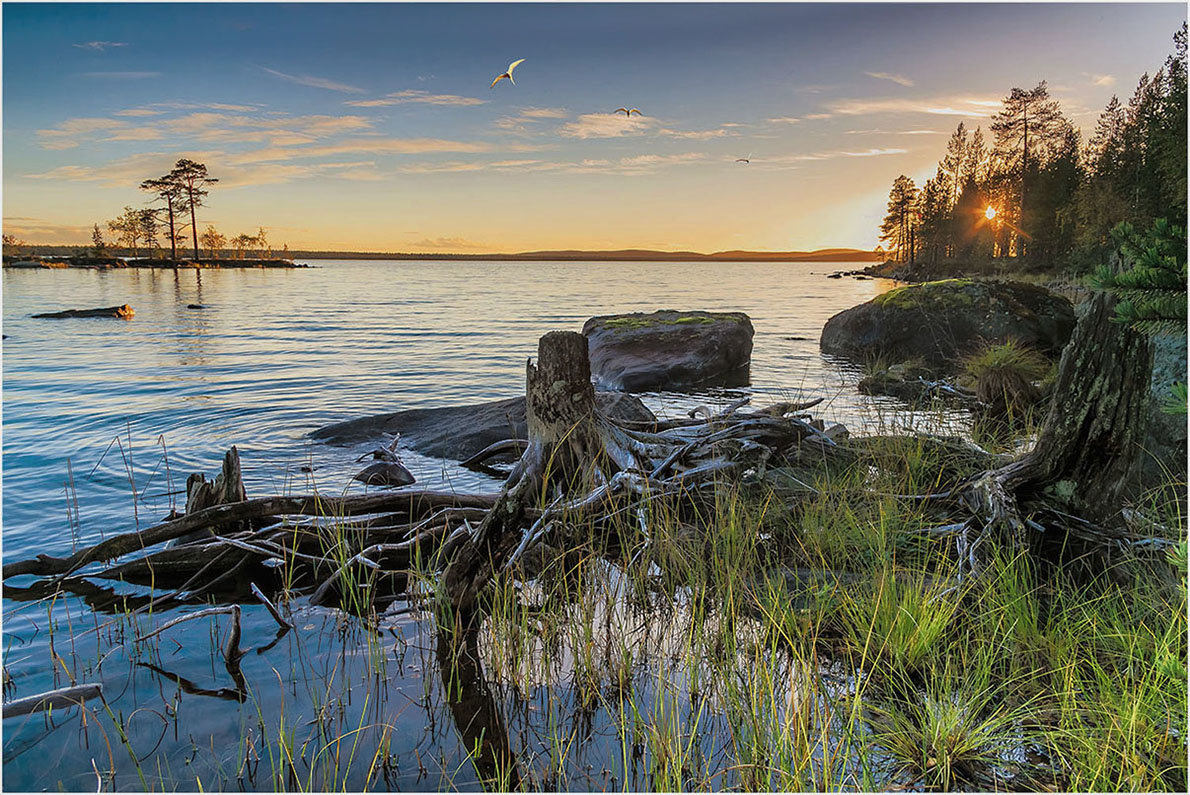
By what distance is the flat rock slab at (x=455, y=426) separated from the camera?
29.1 ft

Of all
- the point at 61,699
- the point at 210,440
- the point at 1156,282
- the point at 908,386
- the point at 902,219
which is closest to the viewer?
the point at 1156,282

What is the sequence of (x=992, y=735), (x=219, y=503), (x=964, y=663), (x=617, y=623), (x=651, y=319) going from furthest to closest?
(x=651, y=319), (x=219, y=503), (x=617, y=623), (x=964, y=663), (x=992, y=735)

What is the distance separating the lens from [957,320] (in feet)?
54.1

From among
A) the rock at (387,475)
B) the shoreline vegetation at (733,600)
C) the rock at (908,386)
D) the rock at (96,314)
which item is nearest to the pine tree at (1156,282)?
the shoreline vegetation at (733,600)

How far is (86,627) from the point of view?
4.80 meters

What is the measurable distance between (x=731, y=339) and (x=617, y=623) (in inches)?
488

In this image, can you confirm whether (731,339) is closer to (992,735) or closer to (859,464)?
(859,464)

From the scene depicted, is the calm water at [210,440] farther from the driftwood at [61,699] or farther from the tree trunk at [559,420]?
the tree trunk at [559,420]

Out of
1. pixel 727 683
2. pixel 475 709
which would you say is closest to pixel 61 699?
pixel 475 709

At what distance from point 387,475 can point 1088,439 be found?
615 centimetres

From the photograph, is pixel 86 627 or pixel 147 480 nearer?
pixel 86 627

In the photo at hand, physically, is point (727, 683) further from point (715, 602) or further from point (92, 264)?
point (92, 264)

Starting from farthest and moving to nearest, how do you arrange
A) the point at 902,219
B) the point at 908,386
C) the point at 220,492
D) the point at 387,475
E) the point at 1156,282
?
the point at 902,219
the point at 908,386
the point at 387,475
the point at 220,492
the point at 1156,282

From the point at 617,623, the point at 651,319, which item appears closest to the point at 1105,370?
the point at 617,623
